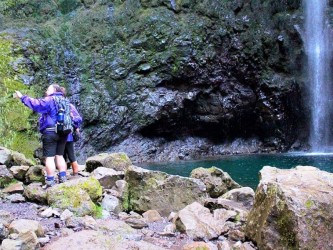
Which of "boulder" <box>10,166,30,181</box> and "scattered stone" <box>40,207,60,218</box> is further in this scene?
"boulder" <box>10,166,30,181</box>

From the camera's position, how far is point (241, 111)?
25234 millimetres

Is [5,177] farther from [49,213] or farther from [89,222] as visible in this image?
[89,222]

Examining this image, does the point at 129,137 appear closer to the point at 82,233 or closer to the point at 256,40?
the point at 256,40

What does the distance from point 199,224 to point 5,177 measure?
11.4 ft

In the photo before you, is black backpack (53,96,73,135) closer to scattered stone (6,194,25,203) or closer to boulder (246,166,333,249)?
scattered stone (6,194,25,203)

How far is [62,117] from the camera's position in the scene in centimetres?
656

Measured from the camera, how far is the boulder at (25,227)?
385cm

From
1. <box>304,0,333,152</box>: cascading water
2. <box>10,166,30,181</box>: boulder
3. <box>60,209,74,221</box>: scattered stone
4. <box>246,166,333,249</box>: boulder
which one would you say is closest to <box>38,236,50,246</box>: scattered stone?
<box>60,209,74,221</box>: scattered stone

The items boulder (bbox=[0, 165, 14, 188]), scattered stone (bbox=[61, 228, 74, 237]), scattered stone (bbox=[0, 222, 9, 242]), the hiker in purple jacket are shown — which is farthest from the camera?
the hiker in purple jacket

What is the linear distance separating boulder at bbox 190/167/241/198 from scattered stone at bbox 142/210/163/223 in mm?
2364

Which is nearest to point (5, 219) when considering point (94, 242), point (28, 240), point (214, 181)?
point (28, 240)

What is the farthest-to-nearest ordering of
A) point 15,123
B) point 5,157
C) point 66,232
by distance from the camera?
point 15,123, point 5,157, point 66,232

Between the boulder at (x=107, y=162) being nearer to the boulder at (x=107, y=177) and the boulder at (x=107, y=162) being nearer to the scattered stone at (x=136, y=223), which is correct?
the boulder at (x=107, y=177)

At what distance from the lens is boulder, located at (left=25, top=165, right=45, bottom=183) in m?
6.72
